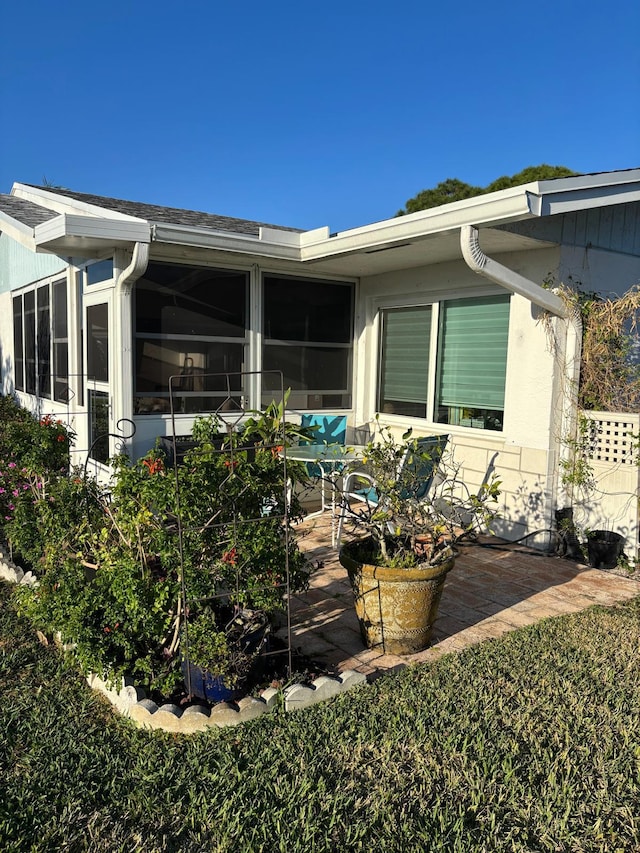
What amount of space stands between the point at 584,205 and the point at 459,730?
3805 mm

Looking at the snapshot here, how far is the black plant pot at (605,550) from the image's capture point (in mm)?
5246

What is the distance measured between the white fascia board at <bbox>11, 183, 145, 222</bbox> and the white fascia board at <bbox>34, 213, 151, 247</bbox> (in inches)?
4.0

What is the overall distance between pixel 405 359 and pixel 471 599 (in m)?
3.23

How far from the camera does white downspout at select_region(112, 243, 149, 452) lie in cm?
554

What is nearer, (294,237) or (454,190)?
(294,237)

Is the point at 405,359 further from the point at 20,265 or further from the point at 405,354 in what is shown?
the point at 20,265

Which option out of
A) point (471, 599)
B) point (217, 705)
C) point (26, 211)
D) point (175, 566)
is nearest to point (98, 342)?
point (26, 211)

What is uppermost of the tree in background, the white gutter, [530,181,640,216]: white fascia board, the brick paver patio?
the tree in background

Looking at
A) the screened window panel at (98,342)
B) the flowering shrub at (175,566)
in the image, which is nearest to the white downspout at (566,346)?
the flowering shrub at (175,566)

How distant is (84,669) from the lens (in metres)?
2.89

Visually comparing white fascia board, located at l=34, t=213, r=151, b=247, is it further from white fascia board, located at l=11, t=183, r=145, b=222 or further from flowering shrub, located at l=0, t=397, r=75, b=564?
flowering shrub, located at l=0, t=397, r=75, b=564

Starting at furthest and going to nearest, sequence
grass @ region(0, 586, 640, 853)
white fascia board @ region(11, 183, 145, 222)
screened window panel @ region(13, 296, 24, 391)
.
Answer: screened window panel @ region(13, 296, 24, 391)
white fascia board @ region(11, 183, 145, 222)
grass @ region(0, 586, 640, 853)

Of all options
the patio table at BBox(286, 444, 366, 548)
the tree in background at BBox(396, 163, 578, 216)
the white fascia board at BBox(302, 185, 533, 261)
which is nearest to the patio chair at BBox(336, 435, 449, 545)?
the patio table at BBox(286, 444, 366, 548)

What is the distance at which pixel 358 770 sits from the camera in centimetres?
245
